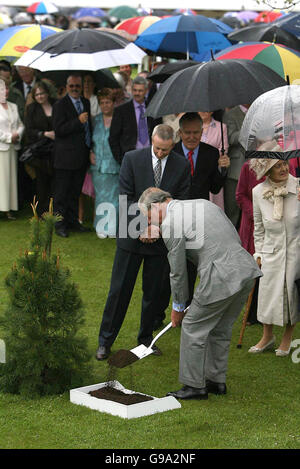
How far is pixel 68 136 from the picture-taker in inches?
496

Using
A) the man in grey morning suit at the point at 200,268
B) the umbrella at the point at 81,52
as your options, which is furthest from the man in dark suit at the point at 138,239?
the umbrella at the point at 81,52

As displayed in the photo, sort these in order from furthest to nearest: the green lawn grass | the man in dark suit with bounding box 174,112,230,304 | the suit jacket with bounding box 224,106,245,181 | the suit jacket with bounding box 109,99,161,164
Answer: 1. the suit jacket with bounding box 109,99,161,164
2. the suit jacket with bounding box 224,106,245,181
3. the man in dark suit with bounding box 174,112,230,304
4. the green lawn grass

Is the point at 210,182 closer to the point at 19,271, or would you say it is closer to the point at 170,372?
the point at 170,372

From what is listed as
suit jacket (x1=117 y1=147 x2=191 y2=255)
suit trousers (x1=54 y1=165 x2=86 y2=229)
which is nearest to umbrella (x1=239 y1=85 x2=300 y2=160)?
suit jacket (x1=117 y1=147 x2=191 y2=255)

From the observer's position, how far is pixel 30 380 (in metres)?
6.91

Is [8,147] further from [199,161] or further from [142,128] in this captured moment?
[199,161]

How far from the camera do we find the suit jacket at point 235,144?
11086mm

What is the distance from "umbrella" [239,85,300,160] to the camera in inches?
303

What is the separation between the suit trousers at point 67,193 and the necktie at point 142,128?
1.11 m

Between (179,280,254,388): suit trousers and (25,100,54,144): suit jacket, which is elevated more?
(25,100,54,144): suit jacket

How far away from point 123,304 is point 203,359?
1.44m

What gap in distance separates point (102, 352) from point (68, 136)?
17.3 feet


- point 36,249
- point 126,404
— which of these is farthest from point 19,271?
point 126,404

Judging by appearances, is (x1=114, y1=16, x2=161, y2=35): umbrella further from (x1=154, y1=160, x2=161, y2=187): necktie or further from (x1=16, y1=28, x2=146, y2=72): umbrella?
(x1=154, y1=160, x2=161, y2=187): necktie
